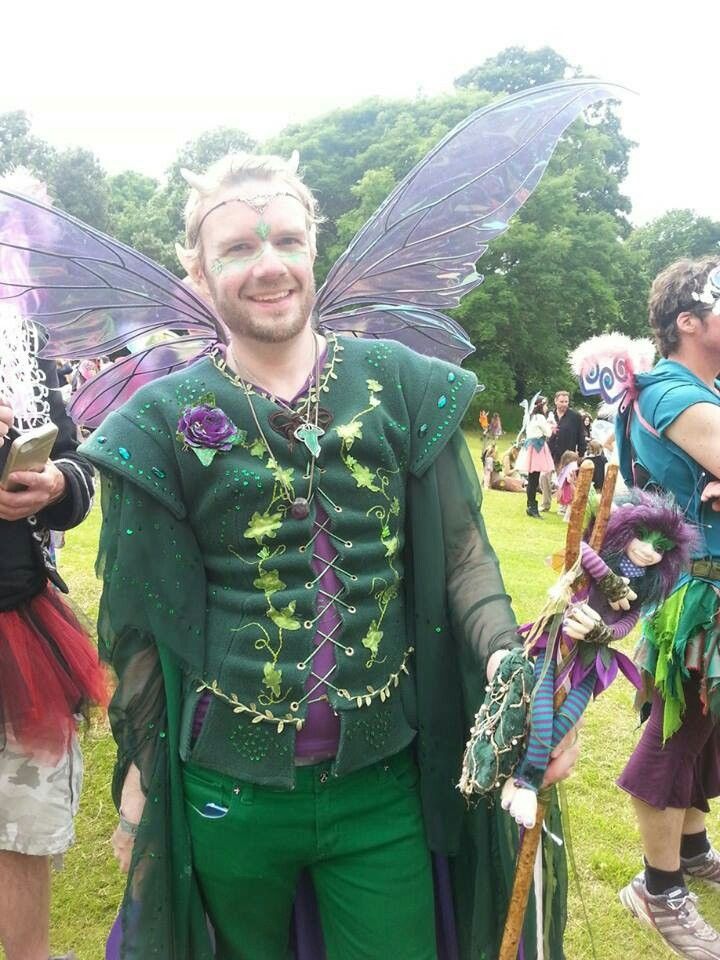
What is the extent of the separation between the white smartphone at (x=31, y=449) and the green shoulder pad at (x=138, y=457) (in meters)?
0.24

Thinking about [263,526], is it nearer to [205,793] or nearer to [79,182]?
[205,793]

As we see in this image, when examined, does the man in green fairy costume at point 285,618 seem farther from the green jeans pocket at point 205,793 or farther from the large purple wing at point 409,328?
the large purple wing at point 409,328

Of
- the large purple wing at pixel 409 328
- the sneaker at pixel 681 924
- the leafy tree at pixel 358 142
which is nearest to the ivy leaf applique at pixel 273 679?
the large purple wing at pixel 409 328

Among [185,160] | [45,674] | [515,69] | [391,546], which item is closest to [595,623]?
[391,546]

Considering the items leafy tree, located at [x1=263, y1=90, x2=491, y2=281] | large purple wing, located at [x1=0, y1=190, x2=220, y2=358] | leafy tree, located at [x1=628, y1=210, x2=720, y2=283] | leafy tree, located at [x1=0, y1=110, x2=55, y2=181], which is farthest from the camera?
leafy tree, located at [x1=628, y1=210, x2=720, y2=283]

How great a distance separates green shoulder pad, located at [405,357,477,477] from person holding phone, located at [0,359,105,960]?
3.04ft

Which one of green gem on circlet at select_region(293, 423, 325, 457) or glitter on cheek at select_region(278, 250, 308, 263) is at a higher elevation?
glitter on cheek at select_region(278, 250, 308, 263)

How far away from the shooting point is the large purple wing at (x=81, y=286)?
1.52 meters

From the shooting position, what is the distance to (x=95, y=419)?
5.65ft

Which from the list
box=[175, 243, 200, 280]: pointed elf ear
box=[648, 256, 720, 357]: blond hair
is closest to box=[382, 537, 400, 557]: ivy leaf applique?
box=[175, 243, 200, 280]: pointed elf ear

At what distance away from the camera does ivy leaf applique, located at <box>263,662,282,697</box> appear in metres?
1.41

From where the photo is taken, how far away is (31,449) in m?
1.63

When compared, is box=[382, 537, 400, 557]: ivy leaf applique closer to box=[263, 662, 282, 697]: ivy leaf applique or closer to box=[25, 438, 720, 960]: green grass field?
box=[263, 662, 282, 697]: ivy leaf applique

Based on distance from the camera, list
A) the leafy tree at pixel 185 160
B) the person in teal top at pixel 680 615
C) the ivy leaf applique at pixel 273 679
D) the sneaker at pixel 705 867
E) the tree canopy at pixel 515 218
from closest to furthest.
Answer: the ivy leaf applique at pixel 273 679 → the person in teal top at pixel 680 615 → the sneaker at pixel 705 867 → the tree canopy at pixel 515 218 → the leafy tree at pixel 185 160
